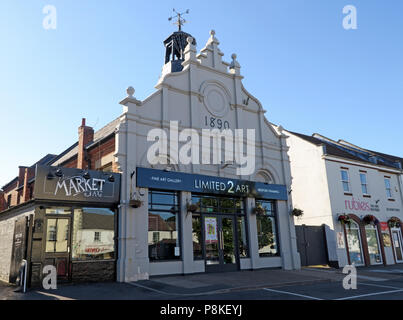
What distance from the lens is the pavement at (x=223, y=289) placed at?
1053 cm

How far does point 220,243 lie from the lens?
16.8 metres

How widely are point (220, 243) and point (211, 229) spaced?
2.70ft

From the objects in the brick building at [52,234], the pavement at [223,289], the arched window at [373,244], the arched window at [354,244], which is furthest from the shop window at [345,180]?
the brick building at [52,234]

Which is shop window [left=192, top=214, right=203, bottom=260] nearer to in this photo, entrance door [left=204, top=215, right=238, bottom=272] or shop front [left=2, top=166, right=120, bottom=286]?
entrance door [left=204, top=215, right=238, bottom=272]

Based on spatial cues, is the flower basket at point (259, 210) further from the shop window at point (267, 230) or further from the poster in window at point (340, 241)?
the poster in window at point (340, 241)

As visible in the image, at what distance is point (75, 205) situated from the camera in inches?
528

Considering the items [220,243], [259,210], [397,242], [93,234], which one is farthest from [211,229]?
[397,242]

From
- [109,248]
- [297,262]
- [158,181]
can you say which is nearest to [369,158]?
[297,262]

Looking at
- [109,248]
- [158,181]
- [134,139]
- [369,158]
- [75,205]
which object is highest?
[369,158]

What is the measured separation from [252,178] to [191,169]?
3922 millimetres

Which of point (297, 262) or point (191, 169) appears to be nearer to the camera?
point (191, 169)

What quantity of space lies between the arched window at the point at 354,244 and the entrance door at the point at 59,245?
17374 mm
